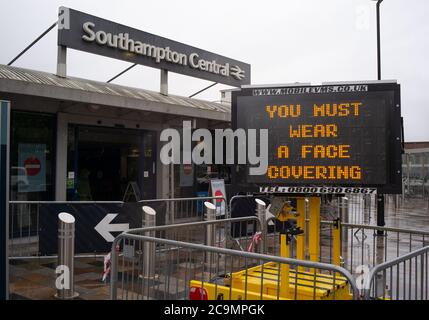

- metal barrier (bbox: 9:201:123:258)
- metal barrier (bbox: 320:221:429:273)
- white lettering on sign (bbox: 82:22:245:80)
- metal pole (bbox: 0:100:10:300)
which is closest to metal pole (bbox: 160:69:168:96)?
white lettering on sign (bbox: 82:22:245:80)

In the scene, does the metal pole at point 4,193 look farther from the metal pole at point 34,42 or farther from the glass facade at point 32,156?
the metal pole at point 34,42

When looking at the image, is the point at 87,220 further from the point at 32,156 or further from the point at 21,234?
the point at 32,156

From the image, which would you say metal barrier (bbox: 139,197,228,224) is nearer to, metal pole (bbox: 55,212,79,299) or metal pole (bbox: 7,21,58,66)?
metal pole (bbox: 55,212,79,299)

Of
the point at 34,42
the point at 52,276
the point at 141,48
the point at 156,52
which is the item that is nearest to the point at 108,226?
the point at 52,276

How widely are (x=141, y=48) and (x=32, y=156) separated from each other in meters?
4.97

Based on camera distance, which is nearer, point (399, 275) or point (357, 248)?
point (399, 275)

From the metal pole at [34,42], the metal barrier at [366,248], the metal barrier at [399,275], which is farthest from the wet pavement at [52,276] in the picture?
the metal pole at [34,42]

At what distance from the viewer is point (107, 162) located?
557 inches

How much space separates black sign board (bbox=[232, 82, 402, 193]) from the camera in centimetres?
518

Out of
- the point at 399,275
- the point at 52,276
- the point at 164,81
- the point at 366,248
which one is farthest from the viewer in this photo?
the point at 164,81

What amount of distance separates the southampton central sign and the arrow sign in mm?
5724

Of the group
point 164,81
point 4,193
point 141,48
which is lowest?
point 4,193
